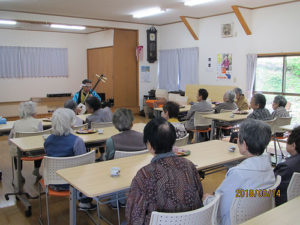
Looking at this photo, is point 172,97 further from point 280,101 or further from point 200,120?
point 280,101

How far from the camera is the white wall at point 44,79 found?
10188mm

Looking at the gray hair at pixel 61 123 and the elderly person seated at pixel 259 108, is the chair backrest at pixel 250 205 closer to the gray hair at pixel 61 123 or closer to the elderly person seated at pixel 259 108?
the gray hair at pixel 61 123

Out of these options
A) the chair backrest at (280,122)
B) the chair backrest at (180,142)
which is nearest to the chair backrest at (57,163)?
the chair backrest at (180,142)

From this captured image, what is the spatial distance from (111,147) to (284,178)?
4.85 feet

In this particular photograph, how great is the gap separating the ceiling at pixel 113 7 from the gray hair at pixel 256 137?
18.1ft

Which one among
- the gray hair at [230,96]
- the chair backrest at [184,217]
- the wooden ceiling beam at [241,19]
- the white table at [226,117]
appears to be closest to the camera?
Result: the chair backrest at [184,217]

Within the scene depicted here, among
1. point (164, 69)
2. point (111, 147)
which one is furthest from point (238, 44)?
point (111, 147)

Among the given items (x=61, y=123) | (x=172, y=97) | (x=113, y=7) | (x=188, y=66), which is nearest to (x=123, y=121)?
(x=61, y=123)

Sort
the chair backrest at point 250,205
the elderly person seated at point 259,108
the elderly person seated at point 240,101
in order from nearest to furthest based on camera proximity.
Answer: the chair backrest at point 250,205
the elderly person seated at point 259,108
the elderly person seated at point 240,101

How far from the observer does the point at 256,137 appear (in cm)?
187

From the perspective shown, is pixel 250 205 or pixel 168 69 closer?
pixel 250 205

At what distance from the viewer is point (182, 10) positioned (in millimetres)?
7797

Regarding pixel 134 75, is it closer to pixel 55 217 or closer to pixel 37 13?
pixel 37 13

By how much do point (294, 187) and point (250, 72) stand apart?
611cm
